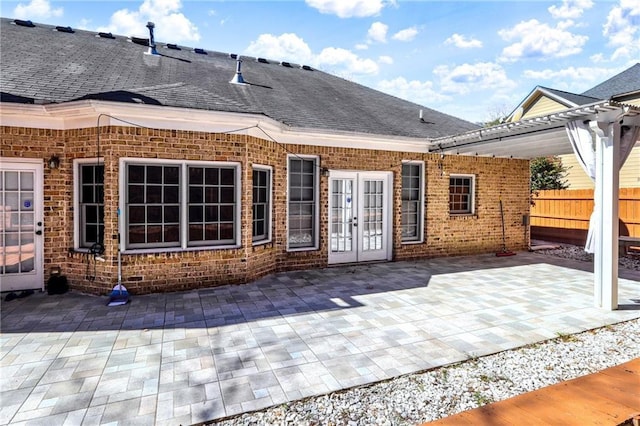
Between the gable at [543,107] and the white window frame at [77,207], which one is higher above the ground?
the gable at [543,107]

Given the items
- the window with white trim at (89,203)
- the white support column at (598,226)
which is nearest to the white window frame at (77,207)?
the window with white trim at (89,203)

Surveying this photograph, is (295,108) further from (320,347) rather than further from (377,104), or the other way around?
(320,347)

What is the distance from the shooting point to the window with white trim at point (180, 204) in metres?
5.80

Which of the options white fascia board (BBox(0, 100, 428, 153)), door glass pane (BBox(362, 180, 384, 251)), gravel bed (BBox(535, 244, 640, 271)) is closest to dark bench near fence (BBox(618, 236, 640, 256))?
gravel bed (BBox(535, 244, 640, 271))

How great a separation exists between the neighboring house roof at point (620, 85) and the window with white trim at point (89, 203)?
61.3 feet

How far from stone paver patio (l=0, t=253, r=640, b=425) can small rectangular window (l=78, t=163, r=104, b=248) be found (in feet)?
3.34

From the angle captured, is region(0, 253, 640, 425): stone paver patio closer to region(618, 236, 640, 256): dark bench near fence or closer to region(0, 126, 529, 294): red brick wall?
region(0, 126, 529, 294): red brick wall

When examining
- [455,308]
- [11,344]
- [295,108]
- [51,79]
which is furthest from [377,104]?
[11,344]

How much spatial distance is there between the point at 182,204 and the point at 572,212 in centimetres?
1279

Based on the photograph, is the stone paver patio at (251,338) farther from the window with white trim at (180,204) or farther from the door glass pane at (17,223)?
the window with white trim at (180,204)

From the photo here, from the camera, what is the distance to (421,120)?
9961mm

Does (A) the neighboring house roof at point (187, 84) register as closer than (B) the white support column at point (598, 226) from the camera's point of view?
No

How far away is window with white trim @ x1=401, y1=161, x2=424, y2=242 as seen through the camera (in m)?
8.83

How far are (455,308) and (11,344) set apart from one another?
18.6 ft
